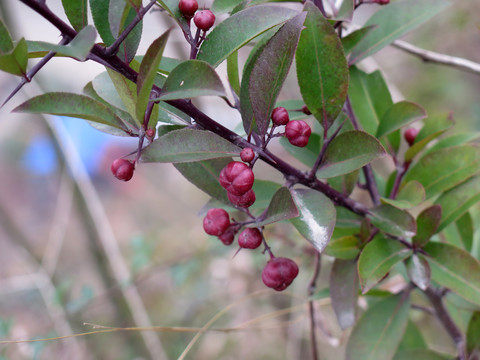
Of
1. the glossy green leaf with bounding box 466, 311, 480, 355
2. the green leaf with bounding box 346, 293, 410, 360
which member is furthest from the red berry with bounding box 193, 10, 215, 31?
the glossy green leaf with bounding box 466, 311, 480, 355

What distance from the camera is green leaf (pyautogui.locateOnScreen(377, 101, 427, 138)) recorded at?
0.70 m

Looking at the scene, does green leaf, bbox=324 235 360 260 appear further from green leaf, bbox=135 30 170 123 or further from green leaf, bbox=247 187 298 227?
green leaf, bbox=135 30 170 123

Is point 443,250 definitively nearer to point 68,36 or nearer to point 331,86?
point 331,86

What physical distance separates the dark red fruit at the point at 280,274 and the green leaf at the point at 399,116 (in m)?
0.28

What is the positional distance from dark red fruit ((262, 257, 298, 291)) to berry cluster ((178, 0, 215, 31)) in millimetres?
304

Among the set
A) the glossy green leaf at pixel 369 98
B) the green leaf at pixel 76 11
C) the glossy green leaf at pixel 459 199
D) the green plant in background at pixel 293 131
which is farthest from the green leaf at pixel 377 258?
the green leaf at pixel 76 11

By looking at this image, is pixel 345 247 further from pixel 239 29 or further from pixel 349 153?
pixel 239 29

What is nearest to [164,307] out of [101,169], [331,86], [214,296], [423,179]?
[214,296]

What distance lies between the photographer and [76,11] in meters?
0.50

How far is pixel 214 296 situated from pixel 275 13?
71.5 inches

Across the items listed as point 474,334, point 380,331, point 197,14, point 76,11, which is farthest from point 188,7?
point 474,334

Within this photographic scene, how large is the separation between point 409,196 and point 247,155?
1.08ft

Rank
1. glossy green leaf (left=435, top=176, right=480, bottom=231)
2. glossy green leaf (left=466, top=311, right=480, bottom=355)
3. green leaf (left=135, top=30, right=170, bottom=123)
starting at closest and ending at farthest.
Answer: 1. green leaf (left=135, top=30, right=170, bottom=123)
2. glossy green leaf (left=435, top=176, right=480, bottom=231)
3. glossy green leaf (left=466, top=311, right=480, bottom=355)

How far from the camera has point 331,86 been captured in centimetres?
59
